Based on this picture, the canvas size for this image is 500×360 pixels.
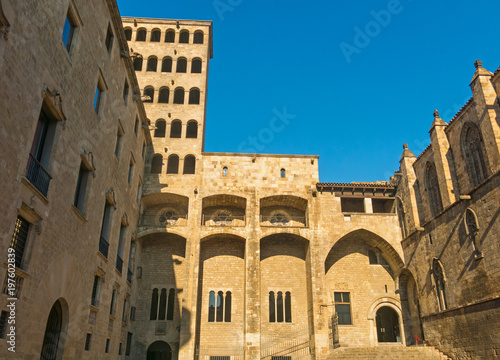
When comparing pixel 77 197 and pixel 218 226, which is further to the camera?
pixel 218 226

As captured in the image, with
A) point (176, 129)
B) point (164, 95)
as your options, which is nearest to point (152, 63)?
point (164, 95)

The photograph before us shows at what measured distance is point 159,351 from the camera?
23859 millimetres

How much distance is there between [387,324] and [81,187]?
2039 cm

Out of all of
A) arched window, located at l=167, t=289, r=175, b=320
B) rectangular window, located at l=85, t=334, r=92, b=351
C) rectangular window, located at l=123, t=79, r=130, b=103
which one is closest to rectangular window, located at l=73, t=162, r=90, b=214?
rectangular window, located at l=85, t=334, r=92, b=351

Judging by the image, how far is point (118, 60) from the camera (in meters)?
18.6

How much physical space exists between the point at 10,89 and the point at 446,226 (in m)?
19.4

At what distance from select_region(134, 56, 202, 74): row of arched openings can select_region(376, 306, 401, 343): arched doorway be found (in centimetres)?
2084

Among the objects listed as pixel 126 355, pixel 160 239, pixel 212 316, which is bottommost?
pixel 126 355

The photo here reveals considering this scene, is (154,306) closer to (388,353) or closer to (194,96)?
(388,353)

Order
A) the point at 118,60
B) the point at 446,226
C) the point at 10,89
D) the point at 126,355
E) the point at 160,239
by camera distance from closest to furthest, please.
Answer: the point at 10,89 → the point at 118,60 → the point at 446,226 → the point at 126,355 → the point at 160,239

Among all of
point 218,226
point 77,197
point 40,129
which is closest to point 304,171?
point 218,226

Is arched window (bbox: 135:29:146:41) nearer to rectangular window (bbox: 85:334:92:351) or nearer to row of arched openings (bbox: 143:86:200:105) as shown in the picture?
row of arched openings (bbox: 143:86:200:105)

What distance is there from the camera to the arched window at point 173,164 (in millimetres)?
27594

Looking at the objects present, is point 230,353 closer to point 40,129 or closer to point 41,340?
point 41,340
